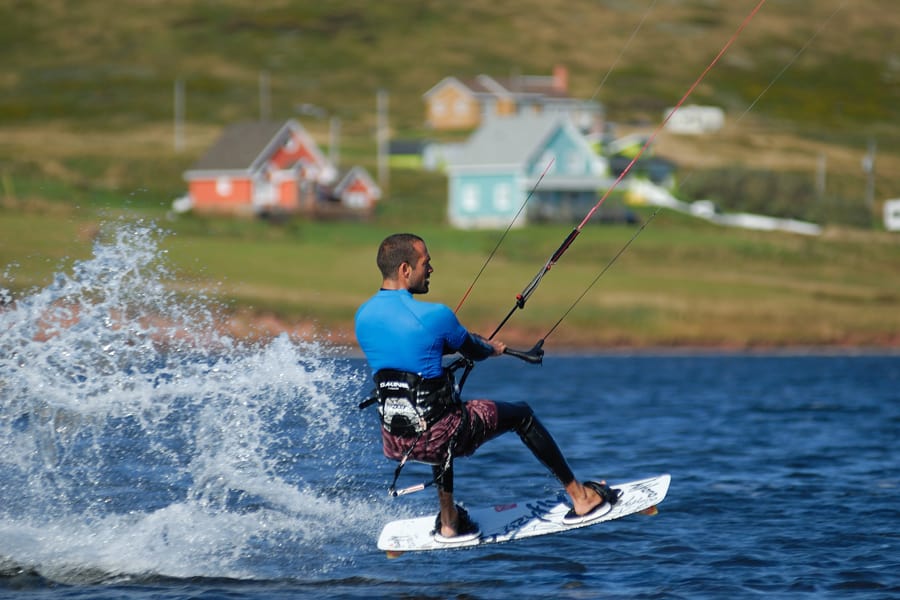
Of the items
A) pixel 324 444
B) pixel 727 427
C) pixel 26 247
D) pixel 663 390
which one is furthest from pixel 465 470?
pixel 26 247

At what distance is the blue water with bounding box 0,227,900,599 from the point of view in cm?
1055

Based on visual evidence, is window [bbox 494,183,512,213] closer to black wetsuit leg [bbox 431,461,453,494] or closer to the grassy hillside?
the grassy hillside

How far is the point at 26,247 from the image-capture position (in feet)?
128

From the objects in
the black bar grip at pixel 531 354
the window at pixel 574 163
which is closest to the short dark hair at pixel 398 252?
the black bar grip at pixel 531 354

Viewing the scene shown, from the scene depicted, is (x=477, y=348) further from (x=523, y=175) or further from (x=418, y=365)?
(x=523, y=175)

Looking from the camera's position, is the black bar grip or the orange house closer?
the black bar grip

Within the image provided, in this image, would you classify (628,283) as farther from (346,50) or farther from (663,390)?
(346,50)

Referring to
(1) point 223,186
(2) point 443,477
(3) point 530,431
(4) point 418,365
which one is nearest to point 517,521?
(3) point 530,431

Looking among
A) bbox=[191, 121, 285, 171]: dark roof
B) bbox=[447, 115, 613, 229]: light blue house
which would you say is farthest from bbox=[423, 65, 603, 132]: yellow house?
bbox=[191, 121, 285, 171]: dark roof

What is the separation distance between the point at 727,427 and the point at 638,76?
128 meters

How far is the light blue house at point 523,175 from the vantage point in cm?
7175

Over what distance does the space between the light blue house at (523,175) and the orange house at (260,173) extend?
18.0 ft

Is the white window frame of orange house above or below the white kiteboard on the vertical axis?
above

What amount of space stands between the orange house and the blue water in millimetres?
56318
